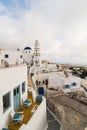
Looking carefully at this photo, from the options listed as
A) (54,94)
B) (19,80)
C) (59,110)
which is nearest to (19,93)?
(19,80)

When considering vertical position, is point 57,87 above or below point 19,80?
below

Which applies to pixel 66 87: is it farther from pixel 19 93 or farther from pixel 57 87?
pixel 19 93

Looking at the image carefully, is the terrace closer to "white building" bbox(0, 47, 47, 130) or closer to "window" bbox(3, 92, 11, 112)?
"white building" bbox(0, 47, 47, 130)

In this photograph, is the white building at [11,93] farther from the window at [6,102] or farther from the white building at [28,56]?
the white building at [28,56]

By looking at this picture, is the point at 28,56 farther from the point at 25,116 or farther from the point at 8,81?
the point at 8,81

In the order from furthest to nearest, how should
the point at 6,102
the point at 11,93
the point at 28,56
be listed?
the point at 28,56 → the point at 11,93 → the point at 6,102

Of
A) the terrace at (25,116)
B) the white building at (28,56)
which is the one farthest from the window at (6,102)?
the white building at (28,56)

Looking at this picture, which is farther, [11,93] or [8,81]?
[11,93]

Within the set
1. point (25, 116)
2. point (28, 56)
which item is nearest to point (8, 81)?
point (25, 116)

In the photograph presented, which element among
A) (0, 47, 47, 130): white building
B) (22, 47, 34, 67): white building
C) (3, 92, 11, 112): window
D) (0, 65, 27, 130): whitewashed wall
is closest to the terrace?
(0, 47, 47, 130): white building

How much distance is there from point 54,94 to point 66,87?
23.7ft

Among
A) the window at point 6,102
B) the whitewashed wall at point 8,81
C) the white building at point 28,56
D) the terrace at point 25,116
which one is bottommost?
the terrace at point 25,116

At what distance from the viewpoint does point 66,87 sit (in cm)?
3272

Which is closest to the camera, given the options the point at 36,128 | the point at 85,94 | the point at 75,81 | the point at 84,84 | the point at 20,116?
the point at 20,116
